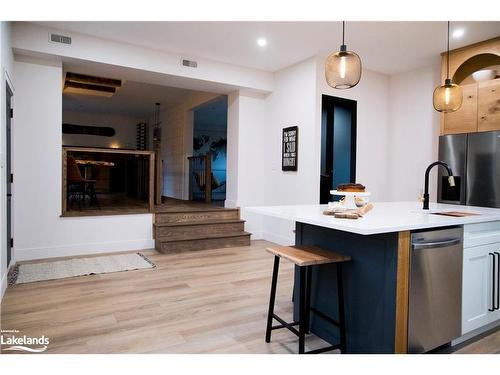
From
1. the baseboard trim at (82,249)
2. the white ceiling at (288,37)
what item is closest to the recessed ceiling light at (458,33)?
the white ceiling at (288,37)

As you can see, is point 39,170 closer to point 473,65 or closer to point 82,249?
point 82,249

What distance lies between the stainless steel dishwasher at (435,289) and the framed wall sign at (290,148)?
10.8 ft

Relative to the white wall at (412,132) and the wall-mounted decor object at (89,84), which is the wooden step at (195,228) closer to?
the white wall at (412,132)

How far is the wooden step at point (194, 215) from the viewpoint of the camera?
211 inches

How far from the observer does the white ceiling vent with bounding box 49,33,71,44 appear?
4.24m

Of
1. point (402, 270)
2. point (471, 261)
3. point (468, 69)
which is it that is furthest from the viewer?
point (468, 69)

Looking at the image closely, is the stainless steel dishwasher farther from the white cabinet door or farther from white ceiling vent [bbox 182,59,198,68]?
white ceiling vent [bbox 182,59,198,68]

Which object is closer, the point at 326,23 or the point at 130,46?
the point at 326,23

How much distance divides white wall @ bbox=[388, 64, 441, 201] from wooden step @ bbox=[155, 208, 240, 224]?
9.19 ft

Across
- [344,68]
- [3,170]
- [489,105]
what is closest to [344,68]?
[344,68]
